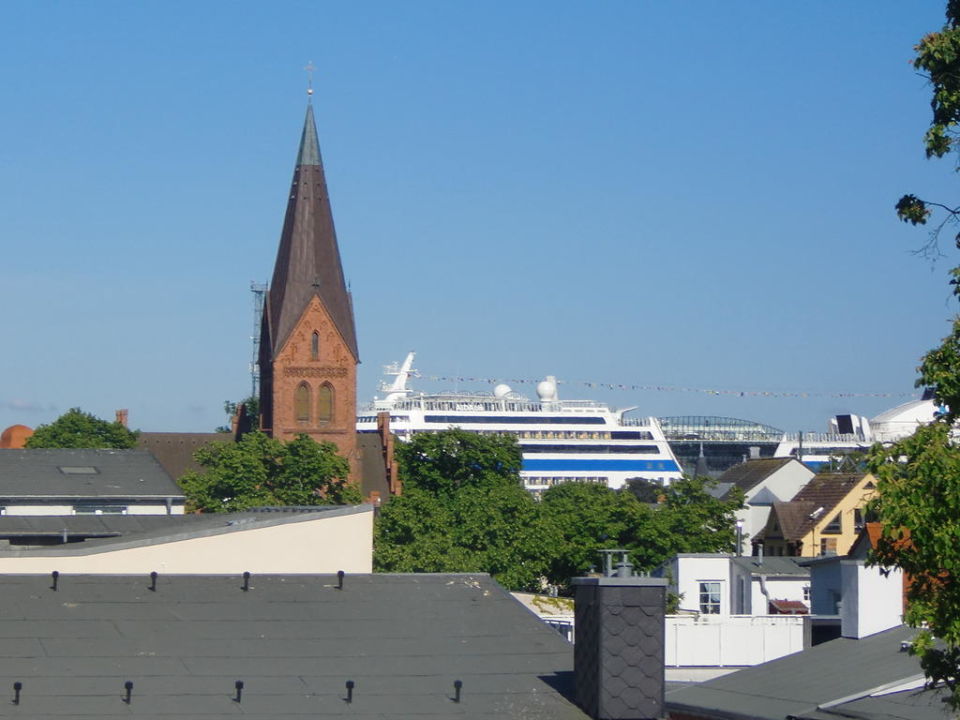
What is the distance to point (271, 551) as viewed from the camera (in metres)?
Result: 23.2

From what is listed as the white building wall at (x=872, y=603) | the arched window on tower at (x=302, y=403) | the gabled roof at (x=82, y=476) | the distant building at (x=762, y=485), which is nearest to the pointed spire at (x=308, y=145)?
the arched window on tower at (x=302, y=403)

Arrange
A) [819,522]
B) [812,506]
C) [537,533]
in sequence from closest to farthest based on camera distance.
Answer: [537,533]
[819,522]
[812,506]

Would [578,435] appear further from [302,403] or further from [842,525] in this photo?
[842,525]

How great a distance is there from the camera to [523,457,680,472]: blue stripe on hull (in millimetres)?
187625

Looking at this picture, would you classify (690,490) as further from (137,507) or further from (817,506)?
(137,507)

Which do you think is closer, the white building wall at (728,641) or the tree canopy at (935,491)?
the tree canopy at (935,491)

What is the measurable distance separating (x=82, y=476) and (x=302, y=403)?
129 feet

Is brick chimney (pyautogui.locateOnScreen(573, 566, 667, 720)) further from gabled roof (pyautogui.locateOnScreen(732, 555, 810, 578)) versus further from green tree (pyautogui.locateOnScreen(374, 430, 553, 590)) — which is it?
green tree (pyautogui.locateOnScreen(374, 430, 553, 590))

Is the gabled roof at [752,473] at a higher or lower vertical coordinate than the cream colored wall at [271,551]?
higher

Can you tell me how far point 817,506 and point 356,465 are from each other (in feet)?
115

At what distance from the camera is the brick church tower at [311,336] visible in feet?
334

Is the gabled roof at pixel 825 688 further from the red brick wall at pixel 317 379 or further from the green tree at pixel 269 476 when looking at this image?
the red brick wall at pixel 317 379

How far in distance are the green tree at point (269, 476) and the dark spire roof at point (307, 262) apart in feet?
38.2

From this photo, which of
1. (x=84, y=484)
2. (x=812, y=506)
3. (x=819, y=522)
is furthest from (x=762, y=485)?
(x=84, y=484)
